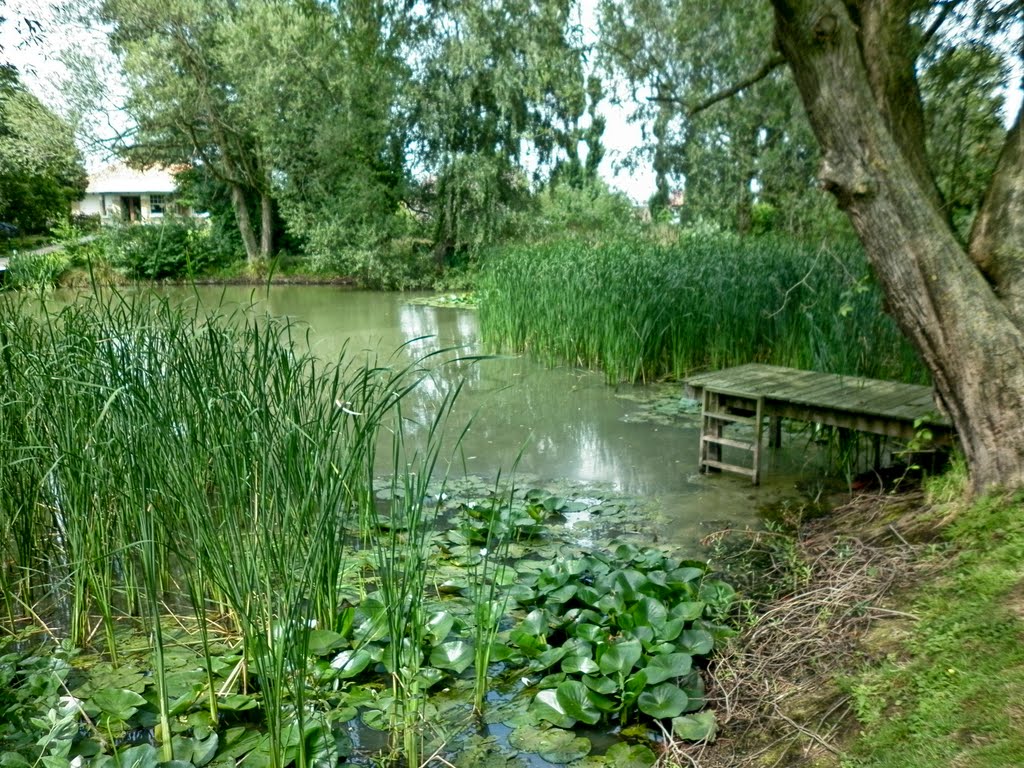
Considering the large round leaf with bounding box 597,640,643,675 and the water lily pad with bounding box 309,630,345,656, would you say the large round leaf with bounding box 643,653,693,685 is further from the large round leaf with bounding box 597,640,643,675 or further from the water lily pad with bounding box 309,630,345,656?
the water lily pad with bounding box 309,630,345,656

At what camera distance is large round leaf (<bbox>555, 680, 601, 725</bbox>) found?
8.64 feet

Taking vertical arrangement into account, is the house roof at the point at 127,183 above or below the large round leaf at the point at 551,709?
above

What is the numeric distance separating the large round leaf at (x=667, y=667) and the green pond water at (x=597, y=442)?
0.87 metres

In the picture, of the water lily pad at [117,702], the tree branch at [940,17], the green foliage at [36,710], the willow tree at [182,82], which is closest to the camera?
the green foliage at [36,710]

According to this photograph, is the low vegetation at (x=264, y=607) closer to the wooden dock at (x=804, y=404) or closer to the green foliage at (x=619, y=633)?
the green foliage at (x=619, y=633)

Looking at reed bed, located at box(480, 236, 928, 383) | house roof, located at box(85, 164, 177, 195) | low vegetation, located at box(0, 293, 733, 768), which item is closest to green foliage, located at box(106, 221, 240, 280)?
reed bed, located at box(480, 236, 928, 383)

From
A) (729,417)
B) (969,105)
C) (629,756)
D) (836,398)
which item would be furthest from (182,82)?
(629,756)

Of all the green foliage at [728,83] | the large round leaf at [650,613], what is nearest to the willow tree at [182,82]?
the green foliage at [728,83]

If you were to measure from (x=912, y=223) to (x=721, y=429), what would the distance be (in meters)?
2.00

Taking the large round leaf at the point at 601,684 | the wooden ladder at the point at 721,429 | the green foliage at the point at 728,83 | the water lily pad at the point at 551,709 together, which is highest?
the green foliage at the point at 728,83

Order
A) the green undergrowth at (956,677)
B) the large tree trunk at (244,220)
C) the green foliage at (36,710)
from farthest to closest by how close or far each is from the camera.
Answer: the large tree trunk at (244,220) < the green foliage at (36,710) < the green undergrowth at (956,677)

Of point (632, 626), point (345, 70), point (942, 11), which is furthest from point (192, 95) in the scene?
point (632, 626)

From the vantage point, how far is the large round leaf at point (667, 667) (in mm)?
2693

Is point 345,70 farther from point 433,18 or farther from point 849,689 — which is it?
point 849,689
